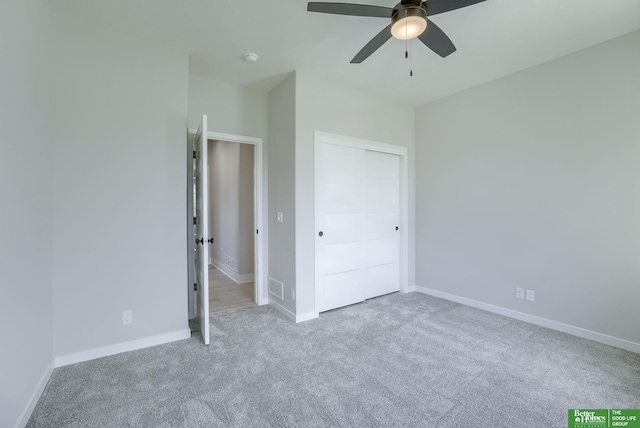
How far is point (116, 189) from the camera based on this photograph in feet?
8.02

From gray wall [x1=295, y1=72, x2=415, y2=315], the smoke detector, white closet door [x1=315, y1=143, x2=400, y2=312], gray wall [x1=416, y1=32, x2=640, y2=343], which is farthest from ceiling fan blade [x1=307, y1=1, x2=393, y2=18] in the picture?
gray wall [x1=416, y1=32, x2=640, y2=343]

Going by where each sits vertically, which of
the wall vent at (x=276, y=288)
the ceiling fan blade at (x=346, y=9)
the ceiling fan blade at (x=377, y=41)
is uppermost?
the ceiling fan blade at (x=346, y=9)

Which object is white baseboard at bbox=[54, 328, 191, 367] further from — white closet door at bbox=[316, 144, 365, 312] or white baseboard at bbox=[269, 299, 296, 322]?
white closet door at bbox=[316, 144, 365, 312]

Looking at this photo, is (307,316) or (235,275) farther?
(235,275)

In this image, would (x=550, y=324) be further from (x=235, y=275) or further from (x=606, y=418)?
(x=235, y=275)

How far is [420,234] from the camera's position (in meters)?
4.30

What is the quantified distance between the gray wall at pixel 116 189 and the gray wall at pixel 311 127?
1180 mm

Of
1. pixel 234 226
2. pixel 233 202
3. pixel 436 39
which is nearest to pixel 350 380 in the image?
pixel 436 39

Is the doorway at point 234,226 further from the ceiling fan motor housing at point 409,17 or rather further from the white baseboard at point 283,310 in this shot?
the ceiling fan motor housing at point 409,17

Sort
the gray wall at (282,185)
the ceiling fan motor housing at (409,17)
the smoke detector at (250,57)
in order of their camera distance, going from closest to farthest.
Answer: the ceiling fan motor housing at (409,17) → the smoke detector at (250,57) → the gray wall at (282,185)

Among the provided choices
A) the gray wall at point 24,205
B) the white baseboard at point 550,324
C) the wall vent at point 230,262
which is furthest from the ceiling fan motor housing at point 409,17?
the wall vent at point 230,262

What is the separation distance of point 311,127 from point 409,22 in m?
1.57

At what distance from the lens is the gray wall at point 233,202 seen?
481 centimetres

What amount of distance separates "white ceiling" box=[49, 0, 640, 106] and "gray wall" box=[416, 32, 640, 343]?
344mm
